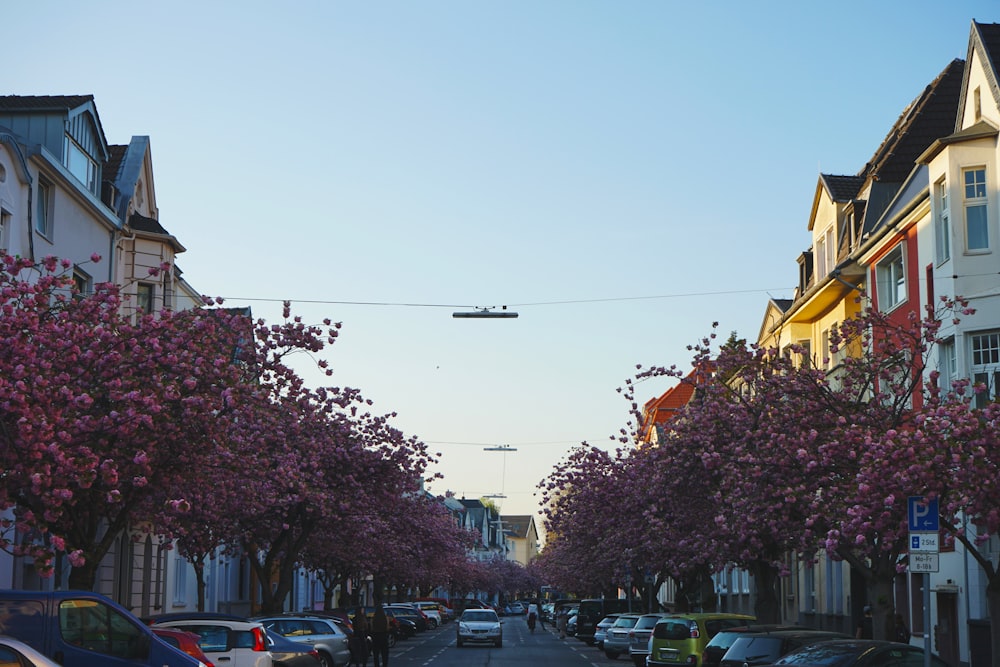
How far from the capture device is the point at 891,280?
33.3m

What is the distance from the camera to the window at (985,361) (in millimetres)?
26469

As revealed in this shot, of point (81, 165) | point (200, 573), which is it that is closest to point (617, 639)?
point (200, 573)

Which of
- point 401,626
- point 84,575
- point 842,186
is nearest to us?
point 84,575

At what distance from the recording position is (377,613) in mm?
33938

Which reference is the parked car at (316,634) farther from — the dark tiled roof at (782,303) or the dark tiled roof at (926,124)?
the dark tiled roof at (782,303)

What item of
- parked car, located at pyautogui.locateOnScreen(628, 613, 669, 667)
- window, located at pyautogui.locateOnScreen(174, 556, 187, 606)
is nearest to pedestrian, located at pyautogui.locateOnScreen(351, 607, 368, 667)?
parked car, located at pyautogui.locateOnScreen(628, 613, 669, 667)

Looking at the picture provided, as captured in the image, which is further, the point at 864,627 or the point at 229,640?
the point at 864,627

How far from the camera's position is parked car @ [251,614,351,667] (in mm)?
28638

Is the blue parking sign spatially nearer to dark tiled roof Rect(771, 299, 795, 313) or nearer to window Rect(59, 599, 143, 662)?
window Rect(59, 599, 143, 662)

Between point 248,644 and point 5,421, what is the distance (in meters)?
5.37

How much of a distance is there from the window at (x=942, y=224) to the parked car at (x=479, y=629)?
2819 cm

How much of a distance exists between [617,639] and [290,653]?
58.8 ft

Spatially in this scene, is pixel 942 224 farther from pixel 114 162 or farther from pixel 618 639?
pixel 114 162

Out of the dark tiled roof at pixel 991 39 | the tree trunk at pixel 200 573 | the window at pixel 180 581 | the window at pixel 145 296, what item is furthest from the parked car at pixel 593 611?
the dark tiled roof at pixel 991 39
